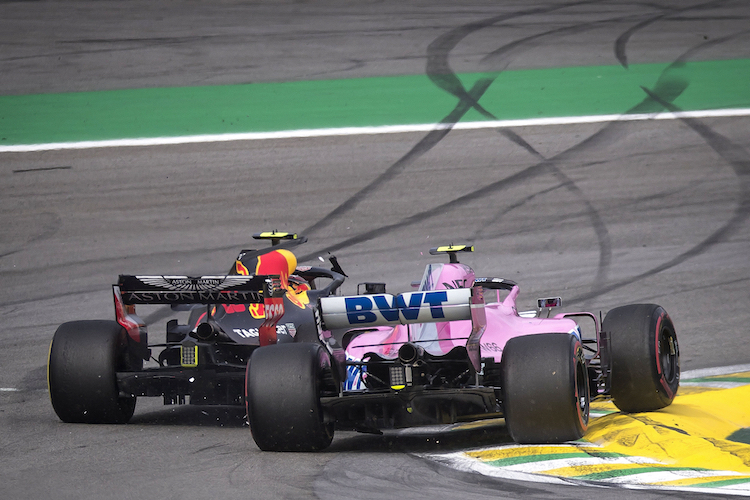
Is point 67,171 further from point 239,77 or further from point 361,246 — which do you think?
point 361,246

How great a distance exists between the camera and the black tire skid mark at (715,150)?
46.5 ft

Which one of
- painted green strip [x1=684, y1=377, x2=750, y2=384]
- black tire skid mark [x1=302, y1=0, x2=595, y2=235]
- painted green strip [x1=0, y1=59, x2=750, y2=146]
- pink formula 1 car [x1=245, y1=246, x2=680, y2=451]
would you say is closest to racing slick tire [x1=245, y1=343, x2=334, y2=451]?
pink formula 1 car [x1=245, y1=246, x2=680, y2=451]

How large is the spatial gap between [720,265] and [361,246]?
5092 millimetres

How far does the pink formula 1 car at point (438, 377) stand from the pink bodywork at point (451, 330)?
0.02m

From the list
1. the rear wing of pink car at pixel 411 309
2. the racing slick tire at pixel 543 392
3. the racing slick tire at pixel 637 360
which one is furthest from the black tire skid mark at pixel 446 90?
the racing slick tire at pixel 543 392

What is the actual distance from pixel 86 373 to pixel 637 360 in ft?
15.9

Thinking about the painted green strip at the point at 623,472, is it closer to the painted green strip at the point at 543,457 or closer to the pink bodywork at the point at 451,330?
the painted green strip at the point at 543,457

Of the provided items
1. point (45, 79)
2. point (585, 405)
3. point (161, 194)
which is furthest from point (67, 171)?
point (585, 405)

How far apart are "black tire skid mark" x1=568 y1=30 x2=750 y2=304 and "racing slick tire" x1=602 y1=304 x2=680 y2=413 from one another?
4.58 metres

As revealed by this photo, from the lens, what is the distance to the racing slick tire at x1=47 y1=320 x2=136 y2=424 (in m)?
9.25

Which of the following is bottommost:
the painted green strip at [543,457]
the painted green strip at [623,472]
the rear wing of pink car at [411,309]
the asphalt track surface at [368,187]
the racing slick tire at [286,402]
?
the painted green strip at [623,472]

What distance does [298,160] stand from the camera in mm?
17391

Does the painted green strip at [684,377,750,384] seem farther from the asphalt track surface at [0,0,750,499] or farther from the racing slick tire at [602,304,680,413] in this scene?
the racing slick tire at [602,304,680,413]

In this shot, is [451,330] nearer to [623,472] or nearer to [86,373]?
[623,472]
